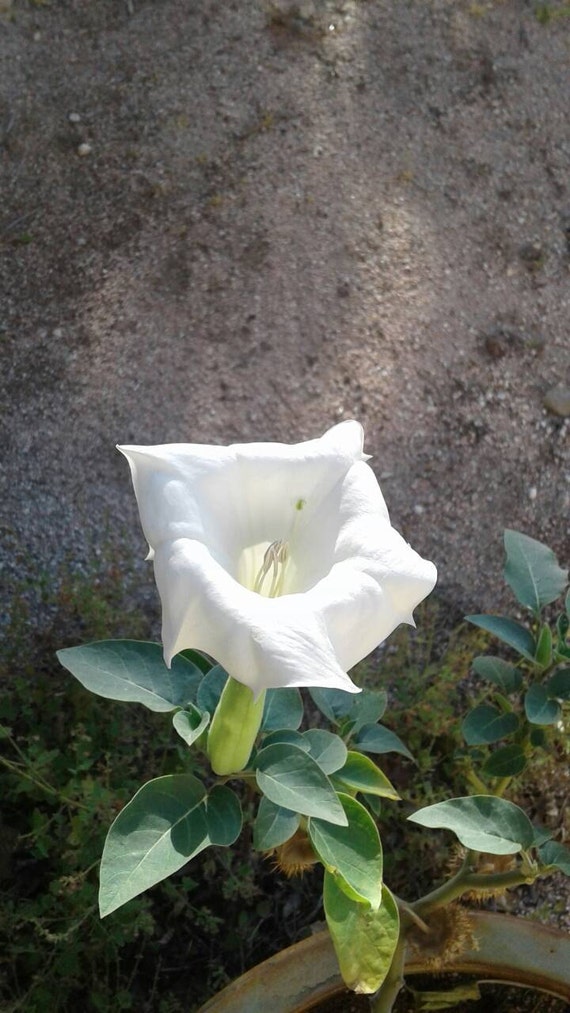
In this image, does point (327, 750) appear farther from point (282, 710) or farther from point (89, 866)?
point (89, 866)

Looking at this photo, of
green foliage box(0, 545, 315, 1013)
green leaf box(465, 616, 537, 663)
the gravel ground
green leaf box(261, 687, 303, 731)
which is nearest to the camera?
green leaf box(261, 687, 303, 731)

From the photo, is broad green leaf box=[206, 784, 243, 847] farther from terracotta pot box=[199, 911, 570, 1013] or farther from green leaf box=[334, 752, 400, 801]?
terracotta pot box=[199, 911, 570, 1013]

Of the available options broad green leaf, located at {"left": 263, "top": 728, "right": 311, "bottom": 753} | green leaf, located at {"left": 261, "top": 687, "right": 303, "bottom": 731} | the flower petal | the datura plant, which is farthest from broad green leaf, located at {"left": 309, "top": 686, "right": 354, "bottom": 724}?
the flower petal

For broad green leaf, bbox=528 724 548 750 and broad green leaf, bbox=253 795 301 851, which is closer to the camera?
broad green leaf, bbox=253 795 301 851

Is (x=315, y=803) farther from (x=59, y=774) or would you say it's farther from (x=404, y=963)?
(x=59, y=774)

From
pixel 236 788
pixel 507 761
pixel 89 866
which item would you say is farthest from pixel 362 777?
pixel 236 788

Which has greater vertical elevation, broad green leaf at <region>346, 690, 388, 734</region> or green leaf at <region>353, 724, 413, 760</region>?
broad green leaf at <region>346, 690, 388, 734</region>
